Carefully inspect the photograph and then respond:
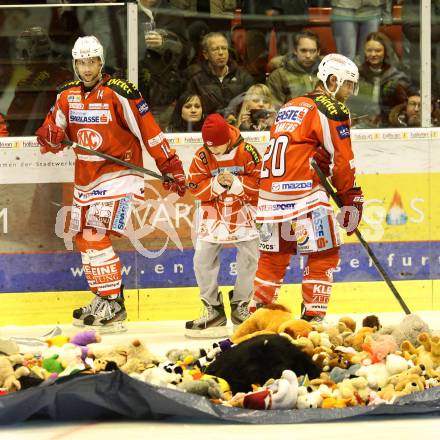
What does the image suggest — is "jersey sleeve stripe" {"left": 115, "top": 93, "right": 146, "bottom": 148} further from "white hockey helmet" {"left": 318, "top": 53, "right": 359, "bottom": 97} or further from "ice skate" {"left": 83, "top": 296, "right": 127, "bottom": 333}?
"white hockey helmet" {"left": 318, "top": 53, "right": 359, "bottom": 97}

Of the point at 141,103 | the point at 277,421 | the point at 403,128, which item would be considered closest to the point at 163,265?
the point at 141,103

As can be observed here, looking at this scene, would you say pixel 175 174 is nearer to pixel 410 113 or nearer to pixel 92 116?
pixel 92 116

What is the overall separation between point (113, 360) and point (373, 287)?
9.33ft

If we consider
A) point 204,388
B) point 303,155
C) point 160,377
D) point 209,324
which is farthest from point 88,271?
point 204,388

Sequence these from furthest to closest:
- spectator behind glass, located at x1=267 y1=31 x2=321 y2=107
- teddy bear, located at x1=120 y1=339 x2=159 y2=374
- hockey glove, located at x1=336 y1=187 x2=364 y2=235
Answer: spectator behind glass, located at x1=267 y1=31 x2=321 y2=107 → hockey glove, located at x1=336 y1=187 x2=364 y2=235 → teddy bear, located at x1=120 y1=339 x2=159 y2=374

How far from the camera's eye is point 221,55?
855cm

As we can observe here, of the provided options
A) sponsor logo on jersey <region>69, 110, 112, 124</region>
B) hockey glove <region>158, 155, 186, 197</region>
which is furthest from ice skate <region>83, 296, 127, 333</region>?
sponsor logo on jersey <region>69, 110, 112, 124</region>

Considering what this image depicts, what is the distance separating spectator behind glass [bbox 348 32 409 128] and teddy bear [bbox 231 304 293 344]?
228 centimetres

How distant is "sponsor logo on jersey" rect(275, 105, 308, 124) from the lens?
740 cm

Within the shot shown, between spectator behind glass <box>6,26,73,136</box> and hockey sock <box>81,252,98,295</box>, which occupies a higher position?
A: spectator behind glass <box>6,26,73,136</box>

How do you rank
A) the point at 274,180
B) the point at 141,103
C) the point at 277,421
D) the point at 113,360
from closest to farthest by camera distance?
the point at 277,421
the point at 113,360
the point at 274,180
the point at 141,103

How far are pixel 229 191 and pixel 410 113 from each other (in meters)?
1.41

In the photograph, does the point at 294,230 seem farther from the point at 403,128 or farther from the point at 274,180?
the point at 403,128

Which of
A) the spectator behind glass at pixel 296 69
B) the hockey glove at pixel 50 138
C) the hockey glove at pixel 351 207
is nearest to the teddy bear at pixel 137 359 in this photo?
the hockey glove at pixel 351 207
